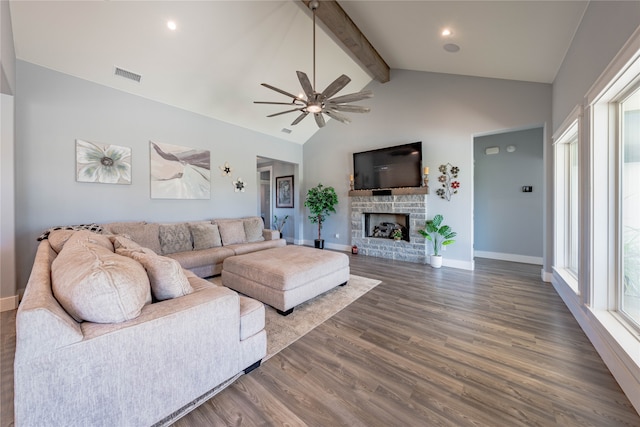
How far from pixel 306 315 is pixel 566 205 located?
3878 millimetres

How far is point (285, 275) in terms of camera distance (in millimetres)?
2564

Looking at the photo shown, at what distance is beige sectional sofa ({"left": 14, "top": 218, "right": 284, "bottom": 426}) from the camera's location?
99 centimetres

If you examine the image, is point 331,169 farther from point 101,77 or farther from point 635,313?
point 635,313

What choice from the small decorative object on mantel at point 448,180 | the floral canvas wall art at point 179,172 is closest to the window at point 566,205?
the small decorative object on mantel at point 448,180

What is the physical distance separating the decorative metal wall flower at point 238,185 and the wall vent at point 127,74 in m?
2.33

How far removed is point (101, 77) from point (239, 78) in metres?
1.94

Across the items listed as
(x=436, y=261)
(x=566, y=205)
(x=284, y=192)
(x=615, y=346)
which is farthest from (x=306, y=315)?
(x=284, y=192)

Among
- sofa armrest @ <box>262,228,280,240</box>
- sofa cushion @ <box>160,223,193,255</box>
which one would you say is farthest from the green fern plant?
sofa cushion @ <box>160,223,193,255</box>

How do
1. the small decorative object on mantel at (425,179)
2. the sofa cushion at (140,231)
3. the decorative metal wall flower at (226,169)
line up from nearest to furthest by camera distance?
the sofa cushion at (140,231) → the small decorative object on mantel at (425,179) → the decorative metal wall flower at (226,169)

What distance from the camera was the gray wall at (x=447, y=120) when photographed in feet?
Answer: 12.9

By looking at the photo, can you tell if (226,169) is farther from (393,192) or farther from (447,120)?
(447,120)

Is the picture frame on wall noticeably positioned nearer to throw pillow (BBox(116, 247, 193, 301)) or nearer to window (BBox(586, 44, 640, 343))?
throw pillow (BBox(116, 247, 193, 301))

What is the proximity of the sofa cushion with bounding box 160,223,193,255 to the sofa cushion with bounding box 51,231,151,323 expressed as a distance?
8.68 ft

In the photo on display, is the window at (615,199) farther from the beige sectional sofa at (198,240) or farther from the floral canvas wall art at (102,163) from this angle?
the floral canvas wall art at (102,163)
